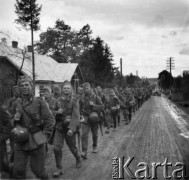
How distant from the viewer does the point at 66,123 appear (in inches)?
236

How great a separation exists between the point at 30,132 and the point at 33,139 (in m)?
0.13

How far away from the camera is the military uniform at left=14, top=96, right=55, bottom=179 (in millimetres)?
4684

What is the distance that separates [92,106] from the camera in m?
7.75

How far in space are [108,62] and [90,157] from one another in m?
31.8

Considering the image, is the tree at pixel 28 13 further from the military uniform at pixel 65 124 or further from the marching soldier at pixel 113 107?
the military uniform at pixel 65 124

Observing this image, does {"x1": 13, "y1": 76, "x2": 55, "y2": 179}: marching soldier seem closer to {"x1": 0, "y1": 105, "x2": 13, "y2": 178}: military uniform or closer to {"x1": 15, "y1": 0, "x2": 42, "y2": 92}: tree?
{"x1": 0, "y1": 105, "x2": 13, "y2": 178}: military uniform

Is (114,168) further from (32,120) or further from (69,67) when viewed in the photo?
(69,67)

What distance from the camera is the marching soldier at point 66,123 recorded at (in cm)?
586

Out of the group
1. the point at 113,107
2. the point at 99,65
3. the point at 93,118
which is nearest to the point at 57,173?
the point at 93,118

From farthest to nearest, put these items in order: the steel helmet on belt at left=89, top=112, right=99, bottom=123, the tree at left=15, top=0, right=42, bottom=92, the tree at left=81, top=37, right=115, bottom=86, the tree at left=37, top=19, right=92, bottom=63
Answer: the tree at left=37, top=19, right=92, bottom=63
the tree at left=81, top=37, right=115, bottom=86
the tree at left=15, top=0, right=42, bottom=92
the steel helmet on belt at left=89, top=112, right=99, bottom=123

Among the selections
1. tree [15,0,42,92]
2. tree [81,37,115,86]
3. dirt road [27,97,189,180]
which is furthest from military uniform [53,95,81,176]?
tree [81,37,115,86]

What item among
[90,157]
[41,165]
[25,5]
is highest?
[25,5]

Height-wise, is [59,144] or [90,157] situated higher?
[59,144]

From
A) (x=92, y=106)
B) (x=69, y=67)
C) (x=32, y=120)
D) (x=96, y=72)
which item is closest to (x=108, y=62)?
(x=96, y=72)
